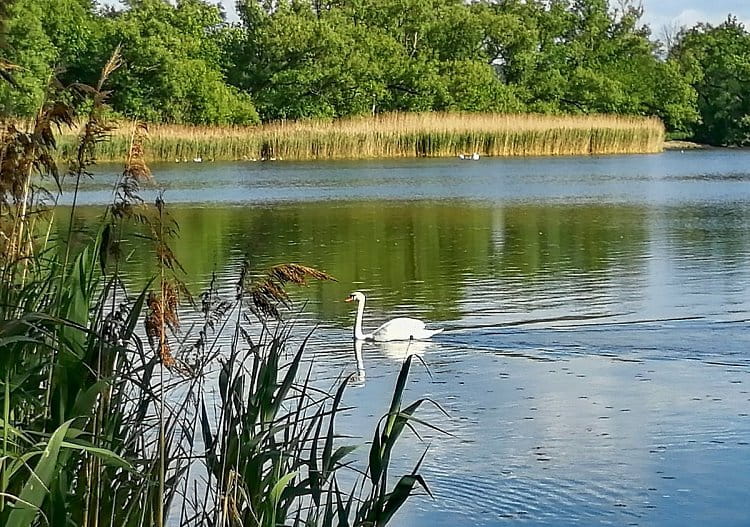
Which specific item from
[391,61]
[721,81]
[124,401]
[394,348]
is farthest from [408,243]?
[721,81]

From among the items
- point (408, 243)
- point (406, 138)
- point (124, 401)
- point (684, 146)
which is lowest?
point (684, 146)

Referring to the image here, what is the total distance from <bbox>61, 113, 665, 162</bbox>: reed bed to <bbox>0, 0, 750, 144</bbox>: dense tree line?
4.41 meters

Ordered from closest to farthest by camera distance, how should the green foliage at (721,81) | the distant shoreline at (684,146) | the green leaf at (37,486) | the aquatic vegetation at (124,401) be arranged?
the green leaf at (37,486)
the aquatic vegetation at (124,401)
the distant shoreline at (684,146)
the green foliage at (721,81)

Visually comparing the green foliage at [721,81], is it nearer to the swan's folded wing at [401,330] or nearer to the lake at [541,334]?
the lake at [541,334]

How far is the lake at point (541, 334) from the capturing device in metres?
5.61

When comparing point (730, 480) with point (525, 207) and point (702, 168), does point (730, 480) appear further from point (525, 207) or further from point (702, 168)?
point (702, 168)

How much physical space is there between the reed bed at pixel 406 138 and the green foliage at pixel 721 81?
1513 centimetres

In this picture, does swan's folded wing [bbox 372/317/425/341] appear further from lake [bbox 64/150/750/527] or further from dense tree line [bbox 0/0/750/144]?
dense tree line [bbox 0/0/750/144]

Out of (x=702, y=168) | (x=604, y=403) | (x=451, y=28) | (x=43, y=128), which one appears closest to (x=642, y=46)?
(x=451, y=28)

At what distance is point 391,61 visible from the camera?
51906mm

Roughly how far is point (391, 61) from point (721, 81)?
665 inches

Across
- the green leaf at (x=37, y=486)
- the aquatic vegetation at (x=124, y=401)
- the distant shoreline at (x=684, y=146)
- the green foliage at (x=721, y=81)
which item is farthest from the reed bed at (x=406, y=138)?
the green leaf at (x=37, y=486)

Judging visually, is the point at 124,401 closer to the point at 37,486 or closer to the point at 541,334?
the point at 37,486

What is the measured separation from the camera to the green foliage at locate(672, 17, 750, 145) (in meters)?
57.8
